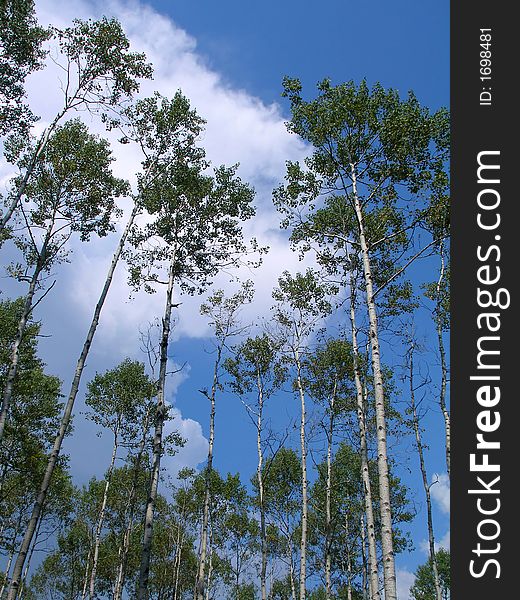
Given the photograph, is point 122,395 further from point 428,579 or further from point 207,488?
point 428,579

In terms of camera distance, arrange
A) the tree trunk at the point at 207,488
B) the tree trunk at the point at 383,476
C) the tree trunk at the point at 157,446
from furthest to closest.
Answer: the tree trunk at the point at 207,488, the tree trunk at the point at 157,446, the tree trunk at the point at 383,476

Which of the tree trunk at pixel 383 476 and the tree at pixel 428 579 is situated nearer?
the tree trunk at pixel 383 476

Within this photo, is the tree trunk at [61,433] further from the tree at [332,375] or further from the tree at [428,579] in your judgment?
the tree at [428,579]

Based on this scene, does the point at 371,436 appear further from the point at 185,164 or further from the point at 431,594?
the point at 431,594

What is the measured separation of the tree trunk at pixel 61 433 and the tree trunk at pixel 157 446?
2304 millimetres

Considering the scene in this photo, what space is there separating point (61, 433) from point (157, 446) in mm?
2823

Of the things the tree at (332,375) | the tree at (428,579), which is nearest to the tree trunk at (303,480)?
the tree at (332,375)

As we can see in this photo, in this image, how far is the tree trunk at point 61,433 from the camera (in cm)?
1139

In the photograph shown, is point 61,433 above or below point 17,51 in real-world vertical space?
below

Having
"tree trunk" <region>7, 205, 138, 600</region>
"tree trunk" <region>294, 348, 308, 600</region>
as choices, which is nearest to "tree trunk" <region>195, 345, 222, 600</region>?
"tree trunk" <region>294, 348, 308, 600</region>

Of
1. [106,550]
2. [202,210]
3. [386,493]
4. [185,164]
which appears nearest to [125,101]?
[185,164]

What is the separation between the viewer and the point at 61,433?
42.3 feet

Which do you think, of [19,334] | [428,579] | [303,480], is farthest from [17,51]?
[428,579]

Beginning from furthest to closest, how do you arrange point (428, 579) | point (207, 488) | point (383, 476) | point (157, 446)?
point (428, 579) → point (207, 488) → point (157, 446) → point (383, 476)
